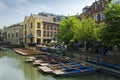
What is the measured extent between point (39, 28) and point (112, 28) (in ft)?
148

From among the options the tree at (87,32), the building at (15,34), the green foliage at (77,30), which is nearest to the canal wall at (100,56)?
the green foliage at (77,30)

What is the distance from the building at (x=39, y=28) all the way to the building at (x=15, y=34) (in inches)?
386

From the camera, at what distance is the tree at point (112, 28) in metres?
25.3

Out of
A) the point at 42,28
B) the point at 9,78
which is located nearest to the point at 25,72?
the point at 9,78

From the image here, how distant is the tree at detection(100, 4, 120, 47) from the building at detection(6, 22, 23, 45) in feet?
187

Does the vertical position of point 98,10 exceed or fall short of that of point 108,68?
it exceeds it

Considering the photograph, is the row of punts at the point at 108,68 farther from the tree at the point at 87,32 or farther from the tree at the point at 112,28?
the tree at the point at 87,32

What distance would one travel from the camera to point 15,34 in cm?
8931

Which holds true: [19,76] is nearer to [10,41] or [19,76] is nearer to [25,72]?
[25,72]

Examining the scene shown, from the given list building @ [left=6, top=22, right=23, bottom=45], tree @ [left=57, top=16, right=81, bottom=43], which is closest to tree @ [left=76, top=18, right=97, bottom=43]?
tree @ [left=57, top=16, right=81, bottom=43]

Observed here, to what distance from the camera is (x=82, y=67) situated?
25.9m

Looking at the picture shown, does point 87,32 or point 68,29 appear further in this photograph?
point 68,29

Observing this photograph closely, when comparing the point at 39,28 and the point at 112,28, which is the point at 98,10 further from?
the point at 39,28

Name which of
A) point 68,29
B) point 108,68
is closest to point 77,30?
point 68,29
